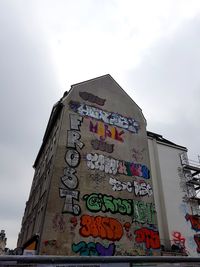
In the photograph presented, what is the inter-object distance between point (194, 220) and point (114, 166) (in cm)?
1181

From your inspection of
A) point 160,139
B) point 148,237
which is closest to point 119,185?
point 148,237

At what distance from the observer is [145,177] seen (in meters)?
25.9

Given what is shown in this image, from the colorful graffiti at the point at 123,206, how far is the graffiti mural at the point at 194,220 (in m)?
5.80

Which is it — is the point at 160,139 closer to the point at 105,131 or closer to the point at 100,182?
the point at 105,131

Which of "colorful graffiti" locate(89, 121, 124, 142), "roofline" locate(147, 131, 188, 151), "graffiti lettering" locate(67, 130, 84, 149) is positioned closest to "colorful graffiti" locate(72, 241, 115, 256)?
"graffiti lettering" locate(67, 130, 84, 149)

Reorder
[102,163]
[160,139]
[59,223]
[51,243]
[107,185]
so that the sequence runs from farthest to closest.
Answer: [160,139]
[102,163]
[107,185]
[59,223]
[51,243]

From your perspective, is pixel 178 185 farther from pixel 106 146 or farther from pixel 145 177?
pixel 106 146

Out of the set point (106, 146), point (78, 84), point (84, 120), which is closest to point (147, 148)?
point (106, 146)

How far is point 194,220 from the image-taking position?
27.6 metres

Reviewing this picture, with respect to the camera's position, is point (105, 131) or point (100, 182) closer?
point (100, 182)

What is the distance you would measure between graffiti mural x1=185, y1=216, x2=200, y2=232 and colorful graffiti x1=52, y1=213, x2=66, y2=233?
15.3 metres

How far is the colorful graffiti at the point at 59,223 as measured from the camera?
1833 cm

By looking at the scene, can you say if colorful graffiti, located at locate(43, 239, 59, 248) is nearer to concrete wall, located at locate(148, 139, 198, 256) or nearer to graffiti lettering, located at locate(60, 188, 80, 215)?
graffiti lettering, located at locate(60, 188, 80, 215)

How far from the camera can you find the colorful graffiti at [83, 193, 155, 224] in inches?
833
